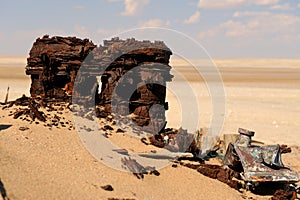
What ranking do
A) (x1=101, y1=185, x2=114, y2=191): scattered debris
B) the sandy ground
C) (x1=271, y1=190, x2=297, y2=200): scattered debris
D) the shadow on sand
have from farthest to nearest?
the shadow on sand, (x1=271, y1=190, x2=297, y2=200): scattered debris, (x1=101, y1=185, x2=114, y2=191): scattered debris, the sandy ground

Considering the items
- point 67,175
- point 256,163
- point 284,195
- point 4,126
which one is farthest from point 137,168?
point 4,126

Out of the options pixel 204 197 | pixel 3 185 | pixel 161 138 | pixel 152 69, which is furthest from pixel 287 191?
pixel 3 185

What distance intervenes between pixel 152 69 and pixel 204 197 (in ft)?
10.7

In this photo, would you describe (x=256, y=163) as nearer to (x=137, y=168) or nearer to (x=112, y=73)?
(x=137, y=168)

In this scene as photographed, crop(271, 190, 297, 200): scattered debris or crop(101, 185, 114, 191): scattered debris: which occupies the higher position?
crop(101, 185, 114, 191): scattered debris

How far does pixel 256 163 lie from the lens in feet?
23.5

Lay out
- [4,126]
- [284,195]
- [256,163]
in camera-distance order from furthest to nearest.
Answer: [4,126] < [256,163] < [284,195]

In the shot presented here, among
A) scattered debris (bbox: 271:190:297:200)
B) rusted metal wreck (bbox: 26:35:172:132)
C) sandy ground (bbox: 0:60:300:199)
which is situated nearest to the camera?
sandy ground (bbox: 0:60:300:199)

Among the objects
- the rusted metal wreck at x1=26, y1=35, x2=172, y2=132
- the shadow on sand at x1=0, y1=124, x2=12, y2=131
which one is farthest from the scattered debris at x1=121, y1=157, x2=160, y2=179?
the shadow on sand at x1=0, y1=124, x2=12, y2=131

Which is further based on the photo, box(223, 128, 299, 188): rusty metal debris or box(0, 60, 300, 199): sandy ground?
box(223, 128, 299, 188): rusty metal debris

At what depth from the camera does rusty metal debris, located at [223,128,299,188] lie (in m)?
6.91

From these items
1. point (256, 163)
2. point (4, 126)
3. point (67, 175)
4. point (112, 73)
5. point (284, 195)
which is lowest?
point (284, 195)

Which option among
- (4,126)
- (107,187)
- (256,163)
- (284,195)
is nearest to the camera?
(107,187)

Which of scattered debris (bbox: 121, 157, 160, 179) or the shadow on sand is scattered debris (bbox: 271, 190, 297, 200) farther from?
the shadow on sand
